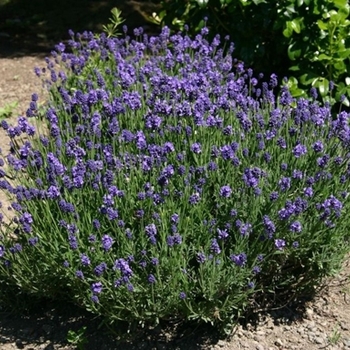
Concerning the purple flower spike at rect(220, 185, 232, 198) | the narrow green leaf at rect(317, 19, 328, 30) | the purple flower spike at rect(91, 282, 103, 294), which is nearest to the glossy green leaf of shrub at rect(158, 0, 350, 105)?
the narrow green leaf at rect(317, 19, 328, 30)

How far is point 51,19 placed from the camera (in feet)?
28.5

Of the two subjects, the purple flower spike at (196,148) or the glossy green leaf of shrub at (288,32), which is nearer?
the purple flower spike at (196,148)

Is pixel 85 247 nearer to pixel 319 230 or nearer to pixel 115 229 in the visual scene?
pixel 115 229

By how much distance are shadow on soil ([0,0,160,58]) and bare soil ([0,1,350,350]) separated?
15.1 feet

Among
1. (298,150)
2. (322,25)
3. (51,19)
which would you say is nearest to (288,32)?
(322,25)

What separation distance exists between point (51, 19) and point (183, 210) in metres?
5.97

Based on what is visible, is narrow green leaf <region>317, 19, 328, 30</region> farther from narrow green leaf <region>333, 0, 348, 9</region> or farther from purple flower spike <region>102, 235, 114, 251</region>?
purple flower spike <region>102, 235, 114, 251</region>

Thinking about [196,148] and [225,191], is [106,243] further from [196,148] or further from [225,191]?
[196,148]

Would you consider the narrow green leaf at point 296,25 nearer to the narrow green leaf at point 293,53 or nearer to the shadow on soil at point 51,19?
the narrow green leaf at point 293,53

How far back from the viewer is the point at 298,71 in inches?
213

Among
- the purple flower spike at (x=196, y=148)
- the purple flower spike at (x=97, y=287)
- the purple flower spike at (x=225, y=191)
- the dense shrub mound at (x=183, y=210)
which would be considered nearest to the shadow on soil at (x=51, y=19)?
the dense shrub mound at (x=183, y=210)

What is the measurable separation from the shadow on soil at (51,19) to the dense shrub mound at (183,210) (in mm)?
4314

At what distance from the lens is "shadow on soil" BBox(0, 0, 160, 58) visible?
8102 millimetres

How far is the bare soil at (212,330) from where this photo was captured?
11.6ft
